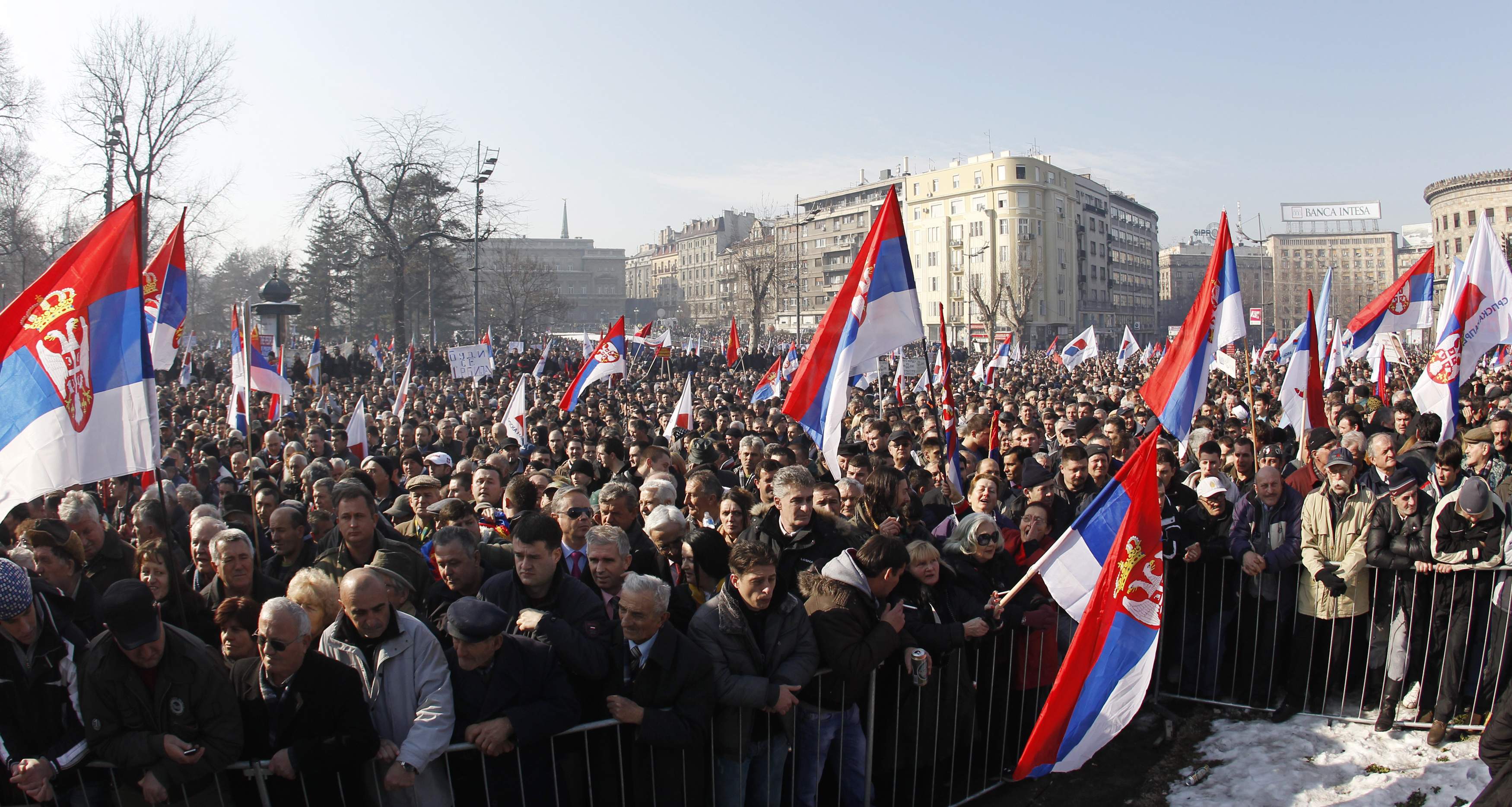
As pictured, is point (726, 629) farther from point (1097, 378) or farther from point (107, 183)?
point (107, 183)

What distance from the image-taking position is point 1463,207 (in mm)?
84312

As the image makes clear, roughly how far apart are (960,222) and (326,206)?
216 feet

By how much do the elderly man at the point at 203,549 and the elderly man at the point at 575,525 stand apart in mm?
1944

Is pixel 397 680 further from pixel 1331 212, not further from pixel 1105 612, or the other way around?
pixel 1331 212

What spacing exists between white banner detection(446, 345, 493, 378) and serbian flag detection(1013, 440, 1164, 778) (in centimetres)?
1623

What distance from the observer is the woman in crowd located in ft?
15.6

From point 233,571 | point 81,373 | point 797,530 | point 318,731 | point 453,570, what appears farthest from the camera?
point 797,530

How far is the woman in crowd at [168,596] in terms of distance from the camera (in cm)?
475

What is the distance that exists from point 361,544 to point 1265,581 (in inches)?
204

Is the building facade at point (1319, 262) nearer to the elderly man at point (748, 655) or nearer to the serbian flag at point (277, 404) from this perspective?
the serbian flag at point (277, 404)

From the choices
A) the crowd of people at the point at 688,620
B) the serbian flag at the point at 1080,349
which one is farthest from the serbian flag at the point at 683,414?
the serbian flag at the point at 1080,349

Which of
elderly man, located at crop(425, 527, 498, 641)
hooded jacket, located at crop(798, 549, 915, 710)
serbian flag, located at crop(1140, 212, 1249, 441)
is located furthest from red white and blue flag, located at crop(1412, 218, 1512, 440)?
elderly man, located at crop(425, 527, 498, 641)

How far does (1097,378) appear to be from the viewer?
27562 millimetres

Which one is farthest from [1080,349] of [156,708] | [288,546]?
[156,708]
